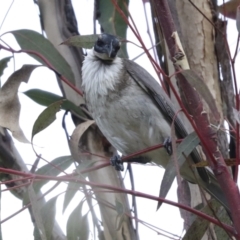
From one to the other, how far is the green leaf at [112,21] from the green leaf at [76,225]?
2.49ft

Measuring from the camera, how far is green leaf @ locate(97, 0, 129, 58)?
2.34 m

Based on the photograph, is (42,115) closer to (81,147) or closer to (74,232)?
(74,232)

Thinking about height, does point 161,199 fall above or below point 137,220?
above

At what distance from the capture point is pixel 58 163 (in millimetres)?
1869

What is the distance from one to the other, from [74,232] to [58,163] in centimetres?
21

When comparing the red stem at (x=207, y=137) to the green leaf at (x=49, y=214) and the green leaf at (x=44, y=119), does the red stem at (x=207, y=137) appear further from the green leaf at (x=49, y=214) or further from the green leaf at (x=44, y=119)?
the green leaf at (x=49, y=214)

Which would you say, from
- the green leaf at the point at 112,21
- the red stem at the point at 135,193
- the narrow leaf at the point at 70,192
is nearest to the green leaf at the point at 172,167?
the red stem at the point at 135,193

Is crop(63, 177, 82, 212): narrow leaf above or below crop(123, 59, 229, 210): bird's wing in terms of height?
below

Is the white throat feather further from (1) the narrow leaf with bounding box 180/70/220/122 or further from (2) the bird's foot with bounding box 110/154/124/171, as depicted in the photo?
(1) the narrow leaf with bounding box 180/70/220/122

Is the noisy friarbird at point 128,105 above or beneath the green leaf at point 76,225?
above

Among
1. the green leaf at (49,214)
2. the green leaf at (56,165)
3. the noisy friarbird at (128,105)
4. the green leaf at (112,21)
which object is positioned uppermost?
the green leaf at (112,21)

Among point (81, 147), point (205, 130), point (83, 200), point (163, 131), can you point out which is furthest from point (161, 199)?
point (81, 147)

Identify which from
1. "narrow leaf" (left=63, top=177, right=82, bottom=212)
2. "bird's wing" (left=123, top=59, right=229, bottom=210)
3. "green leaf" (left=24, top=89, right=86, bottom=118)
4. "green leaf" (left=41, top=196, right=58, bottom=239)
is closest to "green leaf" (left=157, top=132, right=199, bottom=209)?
"narrow leaf" (left=63, top=177, right=82, bottom=212)

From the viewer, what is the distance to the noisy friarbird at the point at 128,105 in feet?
7.01
